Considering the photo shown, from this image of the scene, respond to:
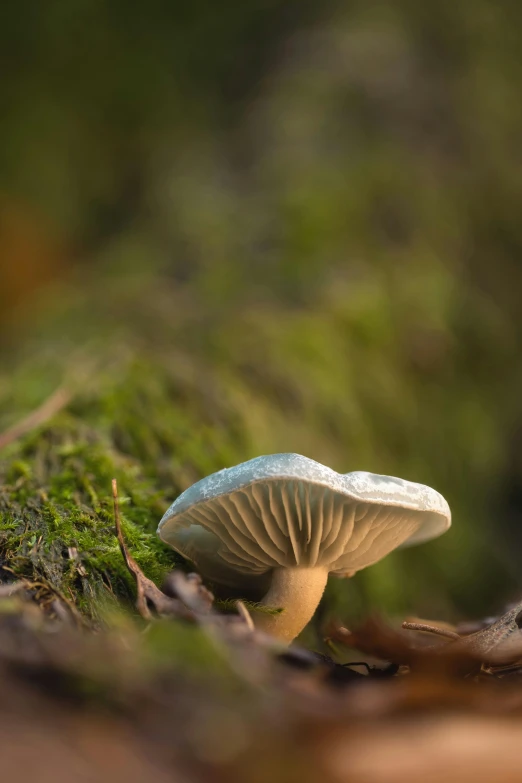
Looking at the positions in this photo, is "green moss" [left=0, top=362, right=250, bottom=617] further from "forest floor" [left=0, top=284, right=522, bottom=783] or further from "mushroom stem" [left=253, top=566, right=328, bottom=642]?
"mushroom stem" [left=253, top=566, right=328, bottom=642]

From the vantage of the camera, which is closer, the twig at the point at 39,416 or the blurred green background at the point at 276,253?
the twig at the point at 39,416

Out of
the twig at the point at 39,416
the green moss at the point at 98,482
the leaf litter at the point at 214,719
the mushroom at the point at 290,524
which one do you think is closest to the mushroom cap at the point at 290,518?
the mushroom at the point at 290,524

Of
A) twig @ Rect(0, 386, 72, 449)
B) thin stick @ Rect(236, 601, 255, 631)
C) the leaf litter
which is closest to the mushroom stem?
thin stick @ Rect(236, 601, 255, 631)

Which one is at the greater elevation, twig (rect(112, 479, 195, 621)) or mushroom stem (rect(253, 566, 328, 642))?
twig (rect(112, 479, 195, 621))

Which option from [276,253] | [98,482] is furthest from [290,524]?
[276,253]

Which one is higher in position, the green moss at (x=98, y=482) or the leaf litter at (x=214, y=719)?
the leaf litter at (x=214, y=719)

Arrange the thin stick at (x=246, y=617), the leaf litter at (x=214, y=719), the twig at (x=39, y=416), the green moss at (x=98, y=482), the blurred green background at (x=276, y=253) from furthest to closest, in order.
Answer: the blurred green background at (x=276, y=253)
the twig at (x=39, y=416)
the green moss at (x=98, y=482)
the thin stick at (x=246, y=617)
the leaf litter at (x=214, y=719)

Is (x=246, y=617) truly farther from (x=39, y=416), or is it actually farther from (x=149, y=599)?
(x=39, y=416)

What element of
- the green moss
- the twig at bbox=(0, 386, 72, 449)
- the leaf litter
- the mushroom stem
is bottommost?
the mushroom stem

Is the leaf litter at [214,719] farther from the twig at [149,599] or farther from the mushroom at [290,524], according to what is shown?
the mushroom at [290,524]
